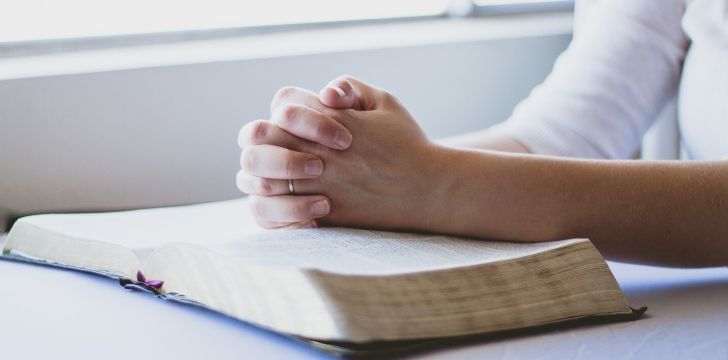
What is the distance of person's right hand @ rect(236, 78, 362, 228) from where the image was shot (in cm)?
65

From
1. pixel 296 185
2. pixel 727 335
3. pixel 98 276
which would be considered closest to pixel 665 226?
pixel 727 335

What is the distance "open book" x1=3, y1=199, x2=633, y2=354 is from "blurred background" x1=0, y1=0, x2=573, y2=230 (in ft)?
1.17

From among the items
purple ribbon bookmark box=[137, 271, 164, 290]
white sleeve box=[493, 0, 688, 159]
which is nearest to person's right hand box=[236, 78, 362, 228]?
purple ribbon bookmark box=[137, 271, 164, 290]

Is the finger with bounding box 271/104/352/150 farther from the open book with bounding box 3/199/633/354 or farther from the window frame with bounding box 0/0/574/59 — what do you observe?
the window frame with bounding box 0/0/574/59

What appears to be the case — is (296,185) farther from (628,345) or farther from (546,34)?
(546,34)

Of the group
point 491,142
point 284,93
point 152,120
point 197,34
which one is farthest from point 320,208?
point 197,34

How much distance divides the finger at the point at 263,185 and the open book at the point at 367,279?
0.13 feet

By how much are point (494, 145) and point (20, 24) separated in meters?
0.57

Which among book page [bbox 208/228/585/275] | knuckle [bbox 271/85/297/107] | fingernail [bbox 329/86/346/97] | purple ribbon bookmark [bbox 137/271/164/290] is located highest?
fingernail [bbox 329/86/346/97]

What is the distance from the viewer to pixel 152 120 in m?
1.07

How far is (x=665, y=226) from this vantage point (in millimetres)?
635

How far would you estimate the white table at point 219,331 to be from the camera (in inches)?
18.7

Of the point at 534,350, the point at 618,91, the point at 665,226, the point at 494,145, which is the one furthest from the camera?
the point at 618,91

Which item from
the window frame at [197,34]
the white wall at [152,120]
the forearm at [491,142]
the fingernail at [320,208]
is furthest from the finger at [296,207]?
the window frame at [197,34]
